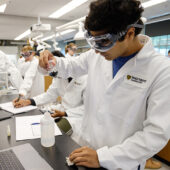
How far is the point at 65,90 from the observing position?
196cm

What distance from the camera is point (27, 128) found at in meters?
1.18

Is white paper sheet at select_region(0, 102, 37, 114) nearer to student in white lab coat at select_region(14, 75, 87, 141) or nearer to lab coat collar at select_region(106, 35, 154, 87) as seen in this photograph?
student in white lab coat at select_region(14, 75, 87, 141)

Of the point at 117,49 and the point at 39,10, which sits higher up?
the point at 39,10

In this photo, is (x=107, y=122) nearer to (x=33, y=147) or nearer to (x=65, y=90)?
(x=33, y=147)

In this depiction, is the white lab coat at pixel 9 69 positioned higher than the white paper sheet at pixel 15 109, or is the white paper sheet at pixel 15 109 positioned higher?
the white lab coat at pixel 9 69

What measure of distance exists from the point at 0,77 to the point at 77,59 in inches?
73.0

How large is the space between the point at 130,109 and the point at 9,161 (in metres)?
0.66

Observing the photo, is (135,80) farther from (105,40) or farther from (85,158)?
(85,158)

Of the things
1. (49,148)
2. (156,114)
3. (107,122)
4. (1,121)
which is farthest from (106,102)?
(1,121)

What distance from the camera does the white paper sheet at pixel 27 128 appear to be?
1071mm

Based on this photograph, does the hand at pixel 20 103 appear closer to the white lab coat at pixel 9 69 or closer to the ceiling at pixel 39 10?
the white lab coat at pixel 9 69

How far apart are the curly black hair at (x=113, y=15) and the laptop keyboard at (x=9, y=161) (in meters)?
0.73

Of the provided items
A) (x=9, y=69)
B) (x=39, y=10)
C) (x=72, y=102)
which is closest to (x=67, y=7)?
(x=39, y=10)

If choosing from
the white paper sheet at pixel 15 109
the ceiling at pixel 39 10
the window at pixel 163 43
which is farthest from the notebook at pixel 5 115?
the window at pixel 163 43
